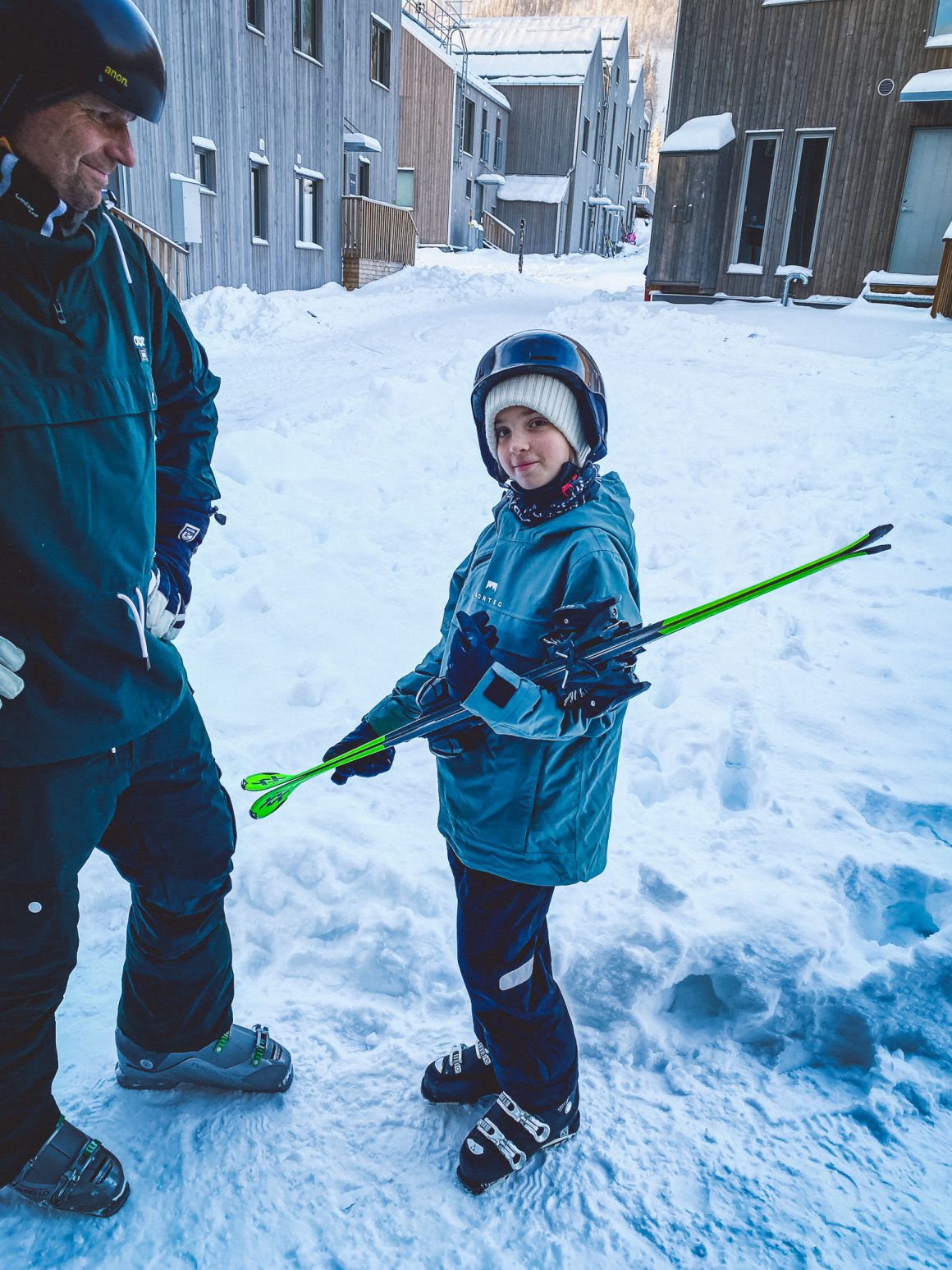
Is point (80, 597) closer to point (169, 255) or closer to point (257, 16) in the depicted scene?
point (169, 255)

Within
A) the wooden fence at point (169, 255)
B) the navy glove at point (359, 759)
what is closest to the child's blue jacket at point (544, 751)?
the navy glove at point (359, 759)

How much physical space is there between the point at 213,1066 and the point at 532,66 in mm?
43025

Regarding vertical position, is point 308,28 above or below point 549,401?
above

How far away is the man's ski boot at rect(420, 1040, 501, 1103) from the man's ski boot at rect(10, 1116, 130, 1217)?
75 cm

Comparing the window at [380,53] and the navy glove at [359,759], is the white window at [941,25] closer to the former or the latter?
the window at [380,53]

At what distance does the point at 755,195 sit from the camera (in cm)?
1554

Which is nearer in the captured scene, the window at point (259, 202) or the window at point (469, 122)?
the window at point (259, 202)

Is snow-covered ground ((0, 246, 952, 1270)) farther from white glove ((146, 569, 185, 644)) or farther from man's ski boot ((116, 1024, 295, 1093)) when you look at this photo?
white glove ((146, 569, 185, 644))

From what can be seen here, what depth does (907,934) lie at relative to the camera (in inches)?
107

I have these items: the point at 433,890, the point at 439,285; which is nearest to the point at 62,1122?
the point at 433,890

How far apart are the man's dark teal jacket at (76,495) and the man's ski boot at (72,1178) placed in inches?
37.6

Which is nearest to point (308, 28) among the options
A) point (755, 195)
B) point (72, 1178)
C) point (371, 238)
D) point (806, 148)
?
point (371, 238)

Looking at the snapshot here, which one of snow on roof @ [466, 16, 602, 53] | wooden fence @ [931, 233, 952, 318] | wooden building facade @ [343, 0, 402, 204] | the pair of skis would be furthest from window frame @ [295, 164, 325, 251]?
snow on roof @ [466, 16, 602, 53]

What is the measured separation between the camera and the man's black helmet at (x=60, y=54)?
1.53 m
